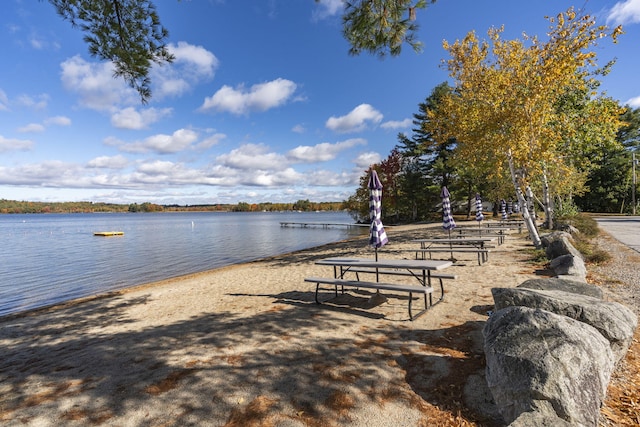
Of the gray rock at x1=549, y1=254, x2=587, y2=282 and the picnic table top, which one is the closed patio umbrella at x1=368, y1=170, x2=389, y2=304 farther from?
the gray rock at x1=549, y1=254, x2=587, y2=282

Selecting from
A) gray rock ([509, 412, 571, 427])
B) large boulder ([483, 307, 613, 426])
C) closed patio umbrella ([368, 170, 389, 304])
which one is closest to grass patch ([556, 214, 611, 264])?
closed patio umbrella ([368, 170, 389, 304])

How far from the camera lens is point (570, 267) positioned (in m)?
6.91

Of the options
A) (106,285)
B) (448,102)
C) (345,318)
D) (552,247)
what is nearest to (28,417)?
(345,318)

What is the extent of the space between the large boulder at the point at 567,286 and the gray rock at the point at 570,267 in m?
2.23

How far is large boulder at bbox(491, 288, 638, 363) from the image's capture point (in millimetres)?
3361

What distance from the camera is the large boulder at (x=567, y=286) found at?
451 centimetres

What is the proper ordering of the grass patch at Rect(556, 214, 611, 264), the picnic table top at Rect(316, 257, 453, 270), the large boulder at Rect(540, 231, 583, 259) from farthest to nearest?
the grass patch at Rect(556, 214, 611, 264) → the large boulder at Rect(540, 231, 583, 259) → the picnic table top at Rect(316, 257, 453, 270)

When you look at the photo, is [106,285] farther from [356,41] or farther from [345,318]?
[356,41]

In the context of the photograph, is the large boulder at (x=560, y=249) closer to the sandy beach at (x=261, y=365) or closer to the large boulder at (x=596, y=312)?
the sandy beach at (x=261, y=365)

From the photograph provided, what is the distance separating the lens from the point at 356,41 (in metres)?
6.65

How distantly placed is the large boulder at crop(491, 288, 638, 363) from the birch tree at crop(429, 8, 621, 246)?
28.5 ft

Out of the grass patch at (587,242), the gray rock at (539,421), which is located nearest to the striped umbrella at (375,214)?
the gray rock at (539,421)

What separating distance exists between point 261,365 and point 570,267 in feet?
22.2

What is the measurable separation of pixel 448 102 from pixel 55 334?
562 inches
